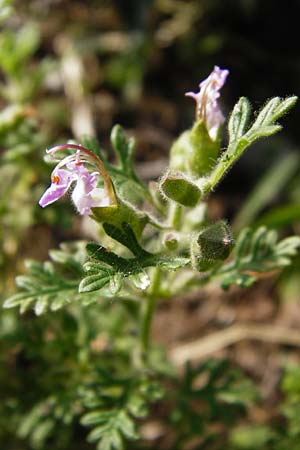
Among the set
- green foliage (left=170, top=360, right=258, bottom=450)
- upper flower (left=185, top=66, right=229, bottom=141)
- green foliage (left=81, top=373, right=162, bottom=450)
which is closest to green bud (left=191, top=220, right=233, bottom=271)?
upper flower (left=185, top=66, right=229, bottom=141)

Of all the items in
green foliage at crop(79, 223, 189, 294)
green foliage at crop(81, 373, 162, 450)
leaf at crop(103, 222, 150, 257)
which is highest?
leaf at crop(103, 222, 150, 257)

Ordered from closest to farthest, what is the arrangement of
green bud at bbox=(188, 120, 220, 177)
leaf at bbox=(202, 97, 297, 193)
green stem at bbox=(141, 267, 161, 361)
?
leaf at bbox=(202, 97, 297, 193), green bud at bbox=(188, 120, 220, 177), green stem at bbox=(141, 267, 161, 361)

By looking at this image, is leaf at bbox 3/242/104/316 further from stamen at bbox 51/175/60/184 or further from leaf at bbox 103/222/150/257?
stamen at bbox 51/175/60/184

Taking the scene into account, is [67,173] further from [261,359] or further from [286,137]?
[286,137]

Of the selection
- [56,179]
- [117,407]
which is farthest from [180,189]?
[117,407]

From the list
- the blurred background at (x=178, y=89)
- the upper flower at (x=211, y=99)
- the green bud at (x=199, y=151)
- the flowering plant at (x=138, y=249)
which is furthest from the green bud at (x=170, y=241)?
the blurred background at (x=178, y=89)

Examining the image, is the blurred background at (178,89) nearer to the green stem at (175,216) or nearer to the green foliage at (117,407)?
the green foliage at (117,407)

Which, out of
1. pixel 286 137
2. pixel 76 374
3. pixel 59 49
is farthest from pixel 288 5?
pixel 76 374
